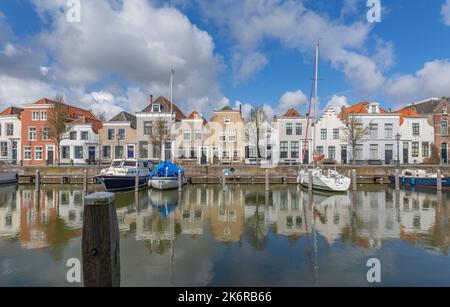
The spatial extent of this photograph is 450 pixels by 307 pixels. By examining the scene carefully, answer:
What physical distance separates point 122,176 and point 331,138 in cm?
2980

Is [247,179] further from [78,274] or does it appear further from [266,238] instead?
[78,274]

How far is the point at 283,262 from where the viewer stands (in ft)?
23.3

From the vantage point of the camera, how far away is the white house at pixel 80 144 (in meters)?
37.9

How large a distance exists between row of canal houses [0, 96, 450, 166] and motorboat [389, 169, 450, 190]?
11.8m

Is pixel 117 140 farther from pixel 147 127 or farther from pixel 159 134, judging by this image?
pixel 159 134

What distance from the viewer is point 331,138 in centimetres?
3856

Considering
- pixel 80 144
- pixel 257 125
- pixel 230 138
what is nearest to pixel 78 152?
pixel 80 144

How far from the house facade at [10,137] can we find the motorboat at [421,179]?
49.7m

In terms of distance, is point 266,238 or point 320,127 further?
point 320,127

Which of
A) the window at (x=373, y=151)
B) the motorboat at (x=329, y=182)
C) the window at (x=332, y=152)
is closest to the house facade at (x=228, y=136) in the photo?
the window at (x=332, y=152)

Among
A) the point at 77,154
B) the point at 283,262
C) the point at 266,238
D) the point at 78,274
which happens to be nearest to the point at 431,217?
the point at 266,238

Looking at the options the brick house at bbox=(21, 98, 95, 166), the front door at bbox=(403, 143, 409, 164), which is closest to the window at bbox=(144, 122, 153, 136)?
the brick house at bbox=(21, 98, 95, 166)

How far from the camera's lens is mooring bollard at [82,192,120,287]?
2640mm
